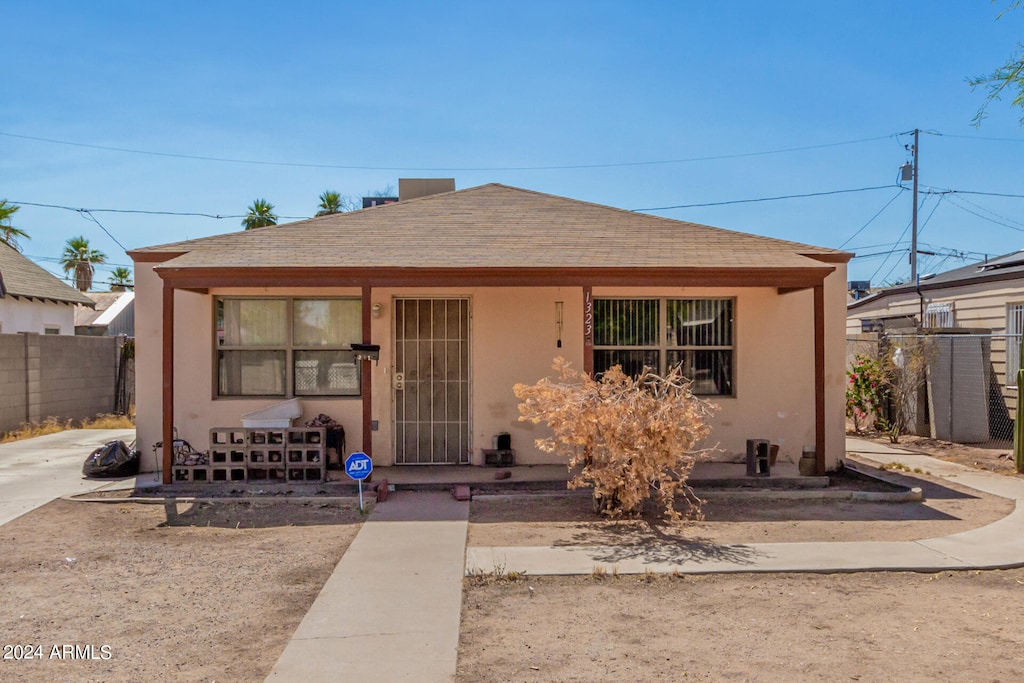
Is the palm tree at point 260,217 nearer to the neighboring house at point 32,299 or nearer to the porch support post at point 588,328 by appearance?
the neighboring house at point 32,299

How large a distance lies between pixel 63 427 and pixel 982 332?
18085 millimetres

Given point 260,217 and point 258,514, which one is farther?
point 260,217

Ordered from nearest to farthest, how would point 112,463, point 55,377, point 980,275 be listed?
point 112,463 < point 980,275 < point 55,377

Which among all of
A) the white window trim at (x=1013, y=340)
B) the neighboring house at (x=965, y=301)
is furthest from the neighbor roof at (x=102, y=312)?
the white window trim at (x=1013, y=340)

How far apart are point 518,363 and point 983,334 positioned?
327 inches

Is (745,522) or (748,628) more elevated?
(745,522)

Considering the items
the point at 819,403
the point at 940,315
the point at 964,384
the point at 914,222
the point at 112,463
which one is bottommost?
the point at 112,463

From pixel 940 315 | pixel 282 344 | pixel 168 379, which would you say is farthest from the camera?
pixel 940 315

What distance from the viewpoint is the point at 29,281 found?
69.1 ft

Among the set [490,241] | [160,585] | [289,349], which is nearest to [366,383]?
[289,349]

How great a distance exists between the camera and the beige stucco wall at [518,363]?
1020cm

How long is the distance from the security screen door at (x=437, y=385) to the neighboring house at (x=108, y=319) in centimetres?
2436

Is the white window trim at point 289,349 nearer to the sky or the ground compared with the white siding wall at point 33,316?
nearer to the ground

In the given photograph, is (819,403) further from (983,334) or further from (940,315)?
(940,315)
